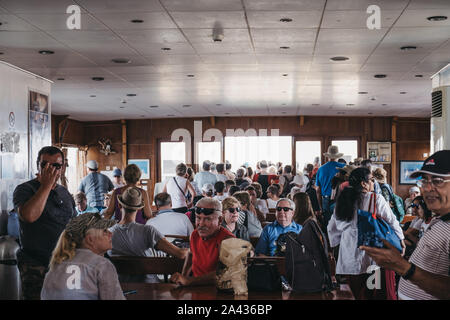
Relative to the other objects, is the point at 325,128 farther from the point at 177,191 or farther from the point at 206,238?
the point at 206,238

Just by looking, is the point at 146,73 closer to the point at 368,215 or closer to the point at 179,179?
the point at 179,179

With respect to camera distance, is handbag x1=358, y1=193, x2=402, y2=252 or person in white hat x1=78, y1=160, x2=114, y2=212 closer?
handbag x1=358, y1=193, x2=402, y2=252

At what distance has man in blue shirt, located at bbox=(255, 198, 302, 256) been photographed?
201 inches

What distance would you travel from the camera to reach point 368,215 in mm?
4902

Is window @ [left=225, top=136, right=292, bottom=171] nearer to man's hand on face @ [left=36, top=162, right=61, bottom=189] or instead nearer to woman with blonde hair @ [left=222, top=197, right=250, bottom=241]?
woman with blonde hair @ [left=222, top=197, right=250, bottom=241]

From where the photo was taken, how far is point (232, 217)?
5449 millimetres

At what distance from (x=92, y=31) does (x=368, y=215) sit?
3.94 meters

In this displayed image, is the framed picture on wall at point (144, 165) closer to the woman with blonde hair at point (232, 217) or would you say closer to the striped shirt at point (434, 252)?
the woman with blonde hair at point (232, 217)

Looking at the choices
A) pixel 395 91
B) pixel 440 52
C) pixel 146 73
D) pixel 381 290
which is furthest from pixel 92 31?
pixel 395 91

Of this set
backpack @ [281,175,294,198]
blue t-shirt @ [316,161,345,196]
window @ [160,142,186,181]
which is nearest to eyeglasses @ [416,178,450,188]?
blue t-shirt @ [316,161,345,196]

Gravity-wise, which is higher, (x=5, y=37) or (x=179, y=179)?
(x=5, y=37)

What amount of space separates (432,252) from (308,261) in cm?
87

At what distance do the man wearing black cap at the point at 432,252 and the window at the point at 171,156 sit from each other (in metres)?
15.9

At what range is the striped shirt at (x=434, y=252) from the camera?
2379 millimetres
